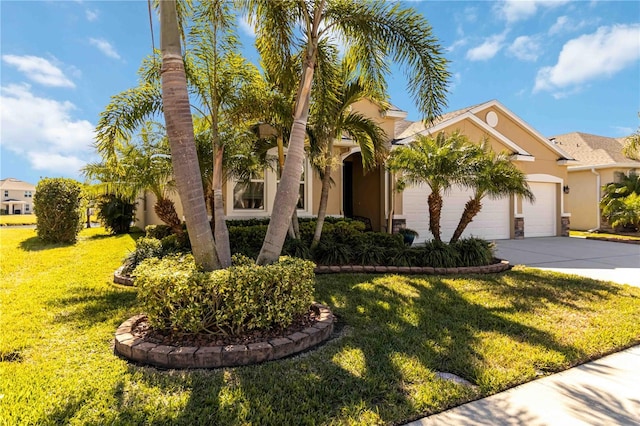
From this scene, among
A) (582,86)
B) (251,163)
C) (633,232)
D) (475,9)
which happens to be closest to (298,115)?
(251,163)

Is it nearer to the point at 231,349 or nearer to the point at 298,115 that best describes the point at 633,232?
the point at 298,115

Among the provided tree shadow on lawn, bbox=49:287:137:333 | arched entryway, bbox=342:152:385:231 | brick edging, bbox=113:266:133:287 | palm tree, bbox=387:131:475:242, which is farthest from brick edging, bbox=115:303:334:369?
arched entryway, bbox=342:152:385:231

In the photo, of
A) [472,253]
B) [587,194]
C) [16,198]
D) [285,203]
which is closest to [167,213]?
[285,203]

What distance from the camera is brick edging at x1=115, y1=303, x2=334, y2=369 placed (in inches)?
141

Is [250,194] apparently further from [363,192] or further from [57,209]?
[57,209]

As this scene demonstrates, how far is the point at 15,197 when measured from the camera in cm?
5719

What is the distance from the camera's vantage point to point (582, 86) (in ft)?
53.2

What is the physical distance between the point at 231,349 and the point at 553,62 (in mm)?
15597

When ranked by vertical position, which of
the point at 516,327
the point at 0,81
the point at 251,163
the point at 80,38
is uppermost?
the point at 80,38

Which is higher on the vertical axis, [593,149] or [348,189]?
[593,149]

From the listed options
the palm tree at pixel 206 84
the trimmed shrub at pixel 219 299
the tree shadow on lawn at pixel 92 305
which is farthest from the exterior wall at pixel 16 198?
the trimmed shrub at pixel 219 299

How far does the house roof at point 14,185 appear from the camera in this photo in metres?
56.7

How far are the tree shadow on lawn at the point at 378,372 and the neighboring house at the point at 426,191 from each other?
7034 millimetres

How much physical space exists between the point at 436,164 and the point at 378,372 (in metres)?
6.75
